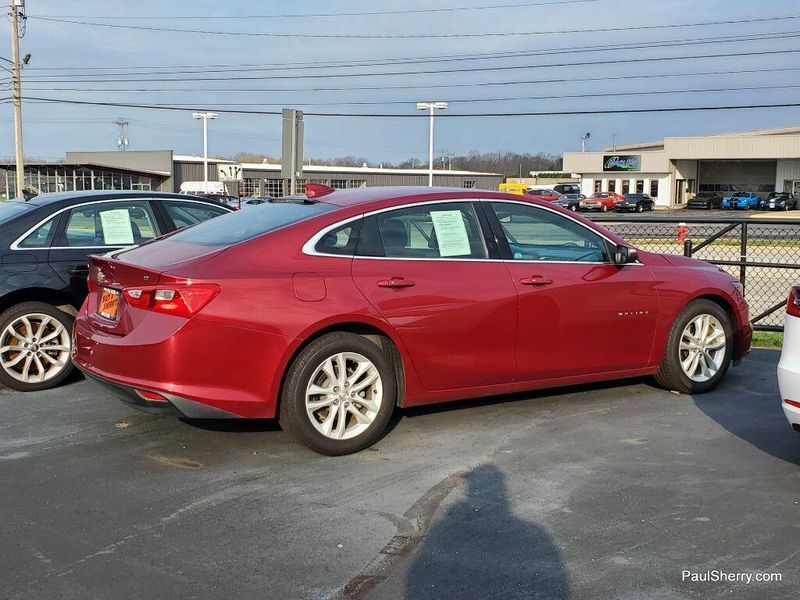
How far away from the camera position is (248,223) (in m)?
5.51

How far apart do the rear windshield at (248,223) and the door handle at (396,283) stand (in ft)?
2.09

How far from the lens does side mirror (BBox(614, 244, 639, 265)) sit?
6.06 metres

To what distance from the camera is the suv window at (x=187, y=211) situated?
7.52 m

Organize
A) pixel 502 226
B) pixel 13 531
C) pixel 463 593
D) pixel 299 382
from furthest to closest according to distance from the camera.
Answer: pixel 502 226
pixel 299 382
pixel 13 531
pixel 463 593

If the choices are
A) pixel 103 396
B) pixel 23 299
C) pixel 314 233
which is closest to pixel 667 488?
pixel 314 233

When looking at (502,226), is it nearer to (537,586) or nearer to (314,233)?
(314,233)

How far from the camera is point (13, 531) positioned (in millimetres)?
3969

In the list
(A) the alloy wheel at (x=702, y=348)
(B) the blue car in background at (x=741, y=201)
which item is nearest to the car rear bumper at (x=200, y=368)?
(A) the alloy wheel at (x=702, y=348)

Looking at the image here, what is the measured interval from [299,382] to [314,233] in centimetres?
95

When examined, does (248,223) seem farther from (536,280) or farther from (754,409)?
(754,409)

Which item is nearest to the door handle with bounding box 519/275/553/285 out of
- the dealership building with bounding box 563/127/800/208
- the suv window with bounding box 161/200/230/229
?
the suv window with bounding box 161/200/230/229

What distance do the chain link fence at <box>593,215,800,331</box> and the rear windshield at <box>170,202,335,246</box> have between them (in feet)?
18.4

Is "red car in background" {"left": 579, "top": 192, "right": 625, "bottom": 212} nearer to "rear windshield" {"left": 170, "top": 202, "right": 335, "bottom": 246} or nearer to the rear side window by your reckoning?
"rear windshield" {"left": 170, "top": 202, "right": 335, "bottom": 246}

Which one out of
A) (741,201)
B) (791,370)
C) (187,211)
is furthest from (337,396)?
(741,201)
